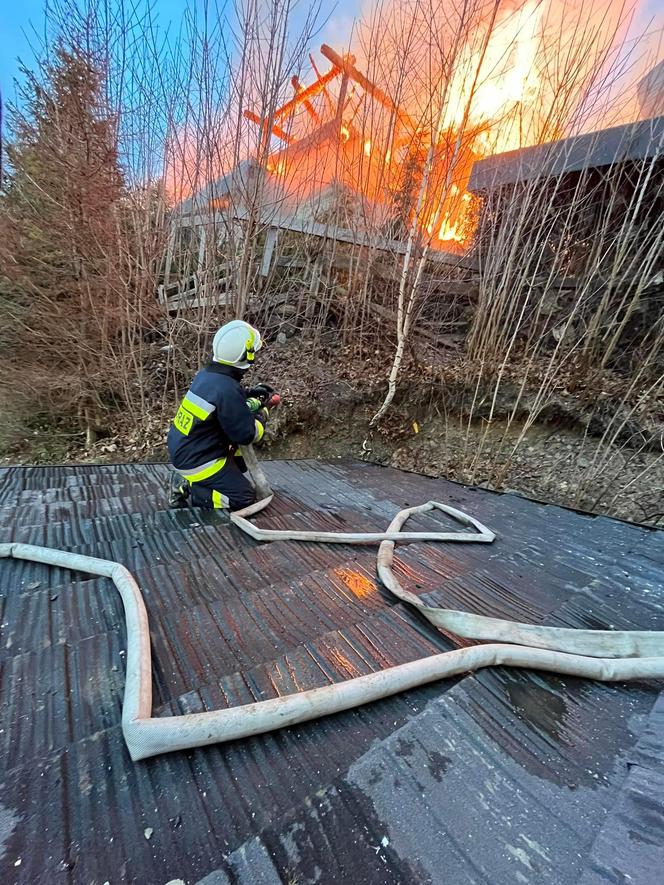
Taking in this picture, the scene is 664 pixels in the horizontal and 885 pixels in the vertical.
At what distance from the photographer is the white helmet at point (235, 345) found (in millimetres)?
2758

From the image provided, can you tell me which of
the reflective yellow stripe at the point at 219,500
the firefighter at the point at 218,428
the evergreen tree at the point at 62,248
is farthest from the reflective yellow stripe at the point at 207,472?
the evergreen tree at the point at 62,248

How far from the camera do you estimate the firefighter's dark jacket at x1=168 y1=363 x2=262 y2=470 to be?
2730mm

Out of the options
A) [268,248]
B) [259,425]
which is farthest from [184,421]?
[268,248]

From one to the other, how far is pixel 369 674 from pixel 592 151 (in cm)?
764

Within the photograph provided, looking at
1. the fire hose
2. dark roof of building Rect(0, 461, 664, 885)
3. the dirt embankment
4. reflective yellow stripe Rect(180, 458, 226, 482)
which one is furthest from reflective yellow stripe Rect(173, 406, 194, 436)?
the dirt embankment

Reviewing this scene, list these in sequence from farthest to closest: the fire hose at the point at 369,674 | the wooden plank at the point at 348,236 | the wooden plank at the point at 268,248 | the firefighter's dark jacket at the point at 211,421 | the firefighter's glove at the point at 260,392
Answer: the wooden plank at the point at 268,248 → the wooden plank at the point at 348,236 → the firefighter's glove at the point at 260,392 → the firefighter's dark jacket at the point at 211,421 → the fire hose at the point at 369,674

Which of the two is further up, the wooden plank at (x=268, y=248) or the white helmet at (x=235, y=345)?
the wooden plank at (x=268, y=248)

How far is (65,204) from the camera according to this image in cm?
635

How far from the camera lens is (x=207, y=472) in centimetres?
294

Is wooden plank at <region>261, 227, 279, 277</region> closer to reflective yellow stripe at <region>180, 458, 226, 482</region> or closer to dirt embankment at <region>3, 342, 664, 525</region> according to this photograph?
dirt embankment at <region>3, 342, 664, 525</region>

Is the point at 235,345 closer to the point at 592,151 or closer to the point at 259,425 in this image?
the point at 259,425

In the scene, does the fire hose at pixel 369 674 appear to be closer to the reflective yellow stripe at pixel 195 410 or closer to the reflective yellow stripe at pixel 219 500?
the reflective yellow stripe at pixel 219 500

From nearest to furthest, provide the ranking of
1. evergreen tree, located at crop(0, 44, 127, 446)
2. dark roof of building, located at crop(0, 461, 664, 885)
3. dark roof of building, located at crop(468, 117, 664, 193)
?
dark roof of building, located at crop(0, 461, 664, 885)
dark roof of building, located at crop(468, 117, 664, 193)
evergreen tree, located at crop(0, 44, 127, 446)

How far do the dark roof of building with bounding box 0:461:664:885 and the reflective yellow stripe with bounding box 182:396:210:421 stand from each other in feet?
3.78
